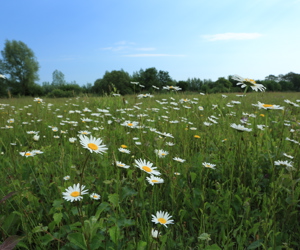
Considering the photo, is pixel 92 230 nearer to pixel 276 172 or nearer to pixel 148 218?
pixel 148 218

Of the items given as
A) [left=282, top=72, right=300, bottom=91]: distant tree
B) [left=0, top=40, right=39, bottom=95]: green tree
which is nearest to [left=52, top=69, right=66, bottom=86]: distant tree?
[left=0, top=40, right=39, bottom=95]: green tree

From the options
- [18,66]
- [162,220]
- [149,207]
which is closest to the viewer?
[162,220]

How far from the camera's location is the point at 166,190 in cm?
170

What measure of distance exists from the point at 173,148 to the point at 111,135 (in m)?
0.82

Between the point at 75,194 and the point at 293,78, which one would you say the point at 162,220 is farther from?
the point at 293,78

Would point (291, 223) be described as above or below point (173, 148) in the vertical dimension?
below

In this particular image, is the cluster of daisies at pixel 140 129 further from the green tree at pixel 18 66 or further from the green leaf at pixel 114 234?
the green tree at pixel 18 66

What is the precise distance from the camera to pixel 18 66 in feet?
134

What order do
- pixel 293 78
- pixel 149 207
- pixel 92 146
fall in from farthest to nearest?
1. pixel 293 78
2. pixel 149 207
3. pixel 92 146

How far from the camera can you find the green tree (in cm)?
4019

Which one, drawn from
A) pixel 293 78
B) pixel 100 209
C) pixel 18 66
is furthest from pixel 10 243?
pixel 293 78

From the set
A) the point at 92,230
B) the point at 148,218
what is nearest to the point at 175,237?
the point at 148,218

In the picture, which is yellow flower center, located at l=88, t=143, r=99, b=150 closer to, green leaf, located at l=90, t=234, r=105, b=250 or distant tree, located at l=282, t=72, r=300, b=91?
green leaf, located at l=90, t=234, r=105, b=250

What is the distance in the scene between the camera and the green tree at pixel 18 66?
1582 inches
